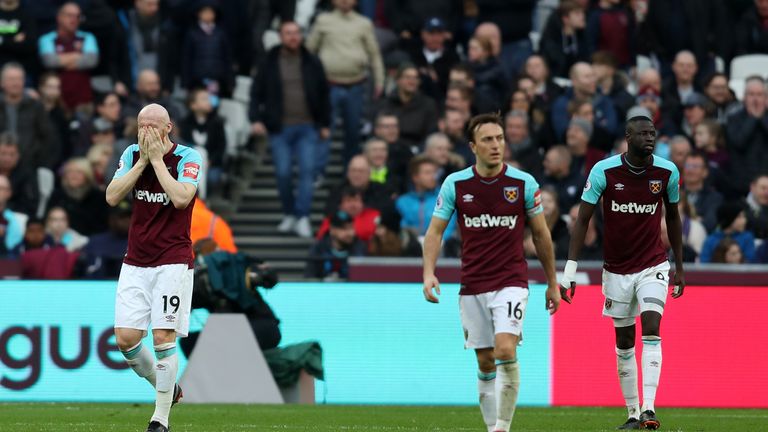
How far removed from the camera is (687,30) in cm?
2317

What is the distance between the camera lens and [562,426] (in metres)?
13.5

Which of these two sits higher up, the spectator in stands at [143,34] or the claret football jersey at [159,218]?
the spectator in stands at [143,34]

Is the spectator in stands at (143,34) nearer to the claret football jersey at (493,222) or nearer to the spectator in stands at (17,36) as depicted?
the spectator in stands at (17,36)

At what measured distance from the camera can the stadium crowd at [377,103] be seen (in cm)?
1891

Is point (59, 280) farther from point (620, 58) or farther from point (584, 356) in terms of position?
point (620, 58)

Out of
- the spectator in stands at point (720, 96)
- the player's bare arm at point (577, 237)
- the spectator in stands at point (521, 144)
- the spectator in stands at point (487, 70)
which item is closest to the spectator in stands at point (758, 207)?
the spectator in stands at point (720, 96)

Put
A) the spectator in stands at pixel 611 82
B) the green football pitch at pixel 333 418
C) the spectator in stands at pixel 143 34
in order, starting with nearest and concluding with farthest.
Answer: the green football pitch at pixel 333 418 → the spectator in stands at pixel 611 82 → the spectator in stands at pixel 143 34

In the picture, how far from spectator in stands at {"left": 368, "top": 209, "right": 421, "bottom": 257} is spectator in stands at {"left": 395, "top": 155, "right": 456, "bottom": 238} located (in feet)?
2.22

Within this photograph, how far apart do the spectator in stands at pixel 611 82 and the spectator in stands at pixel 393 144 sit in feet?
8.91

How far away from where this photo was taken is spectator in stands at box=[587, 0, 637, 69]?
73.3 feet

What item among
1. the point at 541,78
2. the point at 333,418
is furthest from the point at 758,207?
the point at 333,418

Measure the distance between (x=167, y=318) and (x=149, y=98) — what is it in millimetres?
9886

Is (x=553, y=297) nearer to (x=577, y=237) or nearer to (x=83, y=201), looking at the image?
(x=577, y=237)

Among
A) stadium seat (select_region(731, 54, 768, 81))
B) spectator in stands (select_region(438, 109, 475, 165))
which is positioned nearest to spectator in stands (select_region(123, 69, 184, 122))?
spectator in stands (select_region(438, 109, 475, 165))
